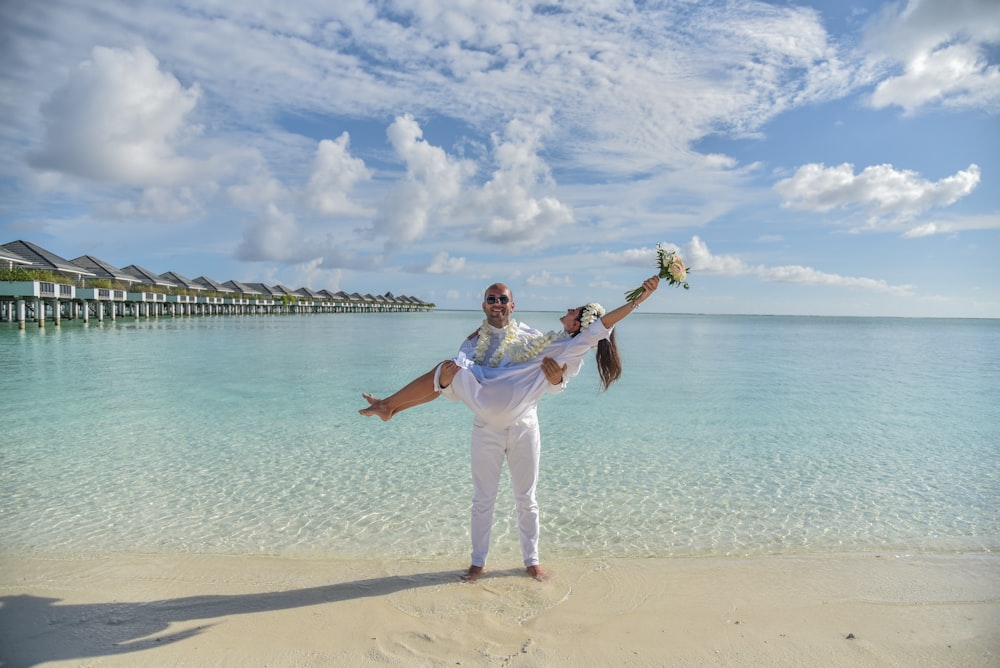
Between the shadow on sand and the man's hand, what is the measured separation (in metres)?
1.80

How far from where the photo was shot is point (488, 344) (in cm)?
398

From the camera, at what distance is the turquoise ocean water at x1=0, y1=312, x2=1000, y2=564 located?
5422mm

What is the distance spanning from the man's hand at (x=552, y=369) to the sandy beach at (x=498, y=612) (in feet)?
5.03

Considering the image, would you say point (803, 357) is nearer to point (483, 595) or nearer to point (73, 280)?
point (483, 595)

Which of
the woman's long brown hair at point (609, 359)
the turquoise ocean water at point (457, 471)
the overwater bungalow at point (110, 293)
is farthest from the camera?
the overwater bungalow at point (110, 293)

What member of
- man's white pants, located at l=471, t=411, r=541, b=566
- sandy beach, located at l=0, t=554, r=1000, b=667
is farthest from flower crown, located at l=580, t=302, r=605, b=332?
sandy beach, located at l=0, t=554, r=1000, b=667

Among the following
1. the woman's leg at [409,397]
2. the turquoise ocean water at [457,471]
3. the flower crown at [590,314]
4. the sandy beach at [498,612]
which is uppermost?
the flower crown at [590,314]

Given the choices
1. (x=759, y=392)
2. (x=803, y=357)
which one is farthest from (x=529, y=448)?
(x=803, y=357)

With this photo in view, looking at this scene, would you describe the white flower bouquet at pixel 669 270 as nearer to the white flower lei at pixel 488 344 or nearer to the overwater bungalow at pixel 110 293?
the white flower lei at pixel 488 344

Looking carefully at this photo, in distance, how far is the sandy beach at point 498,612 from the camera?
3.33m

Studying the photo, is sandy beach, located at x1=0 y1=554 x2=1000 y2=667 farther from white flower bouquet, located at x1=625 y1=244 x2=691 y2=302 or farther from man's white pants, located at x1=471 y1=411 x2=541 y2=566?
white flower bouquet, located at x1=625 y1=244 x2=691 y2=302

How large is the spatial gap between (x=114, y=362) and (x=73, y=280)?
2900 centimetres

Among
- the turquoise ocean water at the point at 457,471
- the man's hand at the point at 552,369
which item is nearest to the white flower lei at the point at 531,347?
the man's hand at the point at 552,369

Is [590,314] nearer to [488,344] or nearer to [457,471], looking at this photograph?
[488,344]
